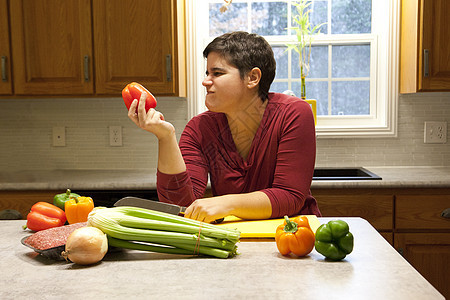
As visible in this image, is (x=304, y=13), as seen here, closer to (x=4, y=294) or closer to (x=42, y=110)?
(x=42, y=110)

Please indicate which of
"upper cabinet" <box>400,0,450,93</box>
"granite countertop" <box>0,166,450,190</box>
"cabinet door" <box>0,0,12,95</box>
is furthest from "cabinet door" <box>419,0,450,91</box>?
"cabinet door" <box>0,0,12,95</box>

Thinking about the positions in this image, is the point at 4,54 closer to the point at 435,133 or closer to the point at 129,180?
the point at 129,180

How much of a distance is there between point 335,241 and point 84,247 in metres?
0.60

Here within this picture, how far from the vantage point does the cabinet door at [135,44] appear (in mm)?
2885

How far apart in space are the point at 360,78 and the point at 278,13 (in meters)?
0.71

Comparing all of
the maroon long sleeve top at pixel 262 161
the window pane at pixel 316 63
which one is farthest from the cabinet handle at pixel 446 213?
the window pane at pixel 316 63

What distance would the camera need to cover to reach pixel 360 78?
3.34 meters

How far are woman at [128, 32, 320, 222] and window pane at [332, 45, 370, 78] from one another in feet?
5.02

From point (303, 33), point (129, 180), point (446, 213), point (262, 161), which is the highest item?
point (303, 33)

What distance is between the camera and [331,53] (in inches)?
131

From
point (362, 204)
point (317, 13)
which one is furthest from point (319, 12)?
point (362, 204)

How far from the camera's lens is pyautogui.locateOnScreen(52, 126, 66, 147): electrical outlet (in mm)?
3371

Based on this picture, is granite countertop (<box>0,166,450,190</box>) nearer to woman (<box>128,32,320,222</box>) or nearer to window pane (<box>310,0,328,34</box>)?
woman (<box>128,32,320,222</box>)

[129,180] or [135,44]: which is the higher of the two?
[135,44]
